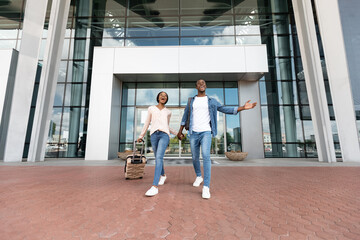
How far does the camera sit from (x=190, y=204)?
96.9 inches

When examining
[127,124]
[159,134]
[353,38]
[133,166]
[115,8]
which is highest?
[115,8]

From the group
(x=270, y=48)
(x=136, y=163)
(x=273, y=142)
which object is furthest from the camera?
(x=270, y=48)

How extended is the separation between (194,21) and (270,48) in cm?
622

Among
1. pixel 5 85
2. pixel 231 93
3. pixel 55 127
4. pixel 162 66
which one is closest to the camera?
pixel 5 85

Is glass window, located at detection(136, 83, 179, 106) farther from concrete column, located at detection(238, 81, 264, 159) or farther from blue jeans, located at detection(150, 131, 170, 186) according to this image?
blue jeans, located at detection(150, 131, 170, 186)

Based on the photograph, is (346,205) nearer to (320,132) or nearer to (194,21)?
(320,132)

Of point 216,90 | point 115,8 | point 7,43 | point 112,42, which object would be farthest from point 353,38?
point 7,43

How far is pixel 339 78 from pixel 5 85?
18.7 metres

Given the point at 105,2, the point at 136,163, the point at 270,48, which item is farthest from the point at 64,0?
the point at 270,48

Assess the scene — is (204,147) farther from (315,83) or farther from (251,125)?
(251,125)

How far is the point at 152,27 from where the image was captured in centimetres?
1320

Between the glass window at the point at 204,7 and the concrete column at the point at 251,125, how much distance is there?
6.51m

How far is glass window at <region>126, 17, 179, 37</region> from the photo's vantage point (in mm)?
12867

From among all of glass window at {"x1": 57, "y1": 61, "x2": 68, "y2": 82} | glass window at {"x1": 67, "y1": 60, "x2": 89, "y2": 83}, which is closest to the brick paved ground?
glass window at {"x1": 67, "y1": 60, "x2": 89, "y2": 83}
